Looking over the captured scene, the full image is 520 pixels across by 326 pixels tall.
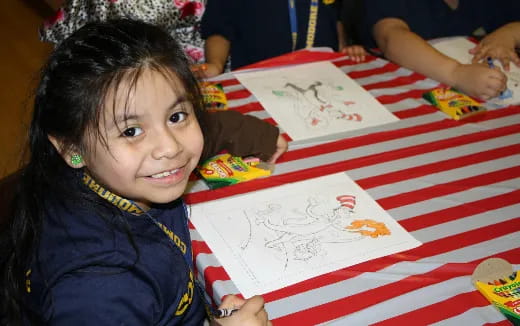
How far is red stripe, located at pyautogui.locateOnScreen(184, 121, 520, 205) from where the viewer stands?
97 cm

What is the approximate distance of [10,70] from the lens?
290 cm

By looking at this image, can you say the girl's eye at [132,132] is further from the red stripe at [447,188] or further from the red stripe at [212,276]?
the red stripe at [447,188]

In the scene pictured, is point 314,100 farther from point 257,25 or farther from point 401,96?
point 257,25

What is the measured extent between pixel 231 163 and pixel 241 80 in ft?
1.12

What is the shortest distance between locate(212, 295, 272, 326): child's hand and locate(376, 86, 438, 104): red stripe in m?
0.67

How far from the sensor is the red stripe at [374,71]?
136 cm

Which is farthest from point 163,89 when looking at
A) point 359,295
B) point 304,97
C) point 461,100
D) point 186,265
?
point 461,100

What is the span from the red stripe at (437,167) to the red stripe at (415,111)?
0.17 m

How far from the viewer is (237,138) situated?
1054 mm

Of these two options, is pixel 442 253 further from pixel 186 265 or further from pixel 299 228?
pixel 186 265

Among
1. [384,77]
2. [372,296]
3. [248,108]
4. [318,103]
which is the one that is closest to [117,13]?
[248,108]

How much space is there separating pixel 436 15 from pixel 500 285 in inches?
38.6

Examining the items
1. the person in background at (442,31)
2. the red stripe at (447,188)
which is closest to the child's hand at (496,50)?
the person in background at (442,31)

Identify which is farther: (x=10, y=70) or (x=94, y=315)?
(x=10, y=70)
